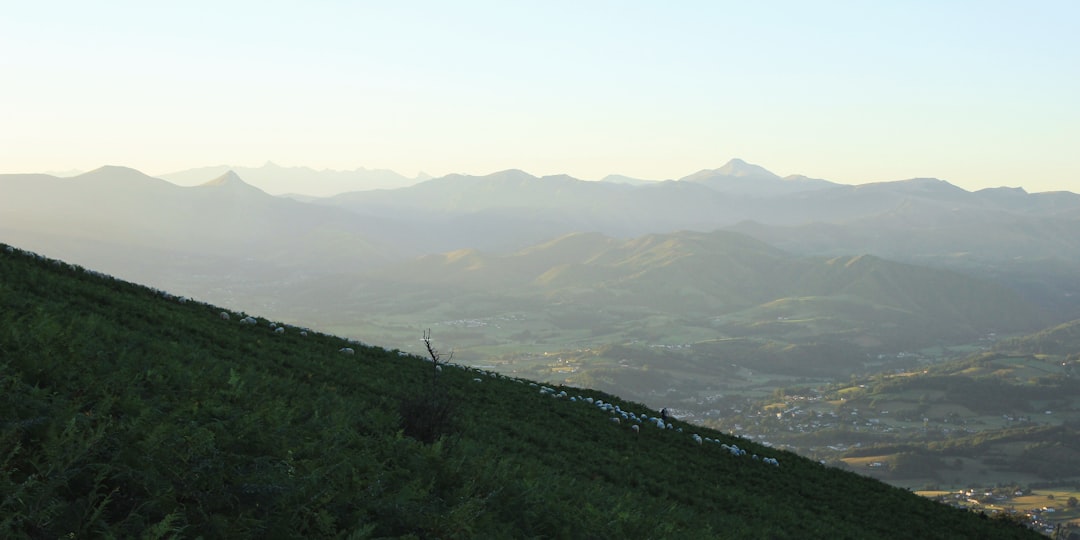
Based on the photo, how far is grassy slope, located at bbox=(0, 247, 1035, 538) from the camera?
37.3 feet

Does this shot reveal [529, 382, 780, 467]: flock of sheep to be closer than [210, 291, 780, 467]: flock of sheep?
No

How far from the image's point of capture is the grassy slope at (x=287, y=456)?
448 inches

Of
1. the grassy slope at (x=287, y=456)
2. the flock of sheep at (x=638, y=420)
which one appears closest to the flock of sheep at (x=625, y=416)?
the flock of sheep at (x=638, y=420)

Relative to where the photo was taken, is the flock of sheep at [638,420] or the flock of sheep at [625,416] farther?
the flock of sheep at [638,420]

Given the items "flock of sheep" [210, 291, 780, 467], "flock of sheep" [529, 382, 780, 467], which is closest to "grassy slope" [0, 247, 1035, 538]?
"flock of sheep" [210, 291, 780, 467]

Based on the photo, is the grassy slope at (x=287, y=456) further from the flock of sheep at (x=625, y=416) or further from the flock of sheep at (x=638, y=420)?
the flock of sheep at (x=638, y=420)

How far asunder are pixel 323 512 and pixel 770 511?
80.2 ft

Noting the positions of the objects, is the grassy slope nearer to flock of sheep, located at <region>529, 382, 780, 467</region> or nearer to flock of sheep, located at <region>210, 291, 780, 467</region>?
flock of sheep, located at <region>210, 291, 780, 467</region>

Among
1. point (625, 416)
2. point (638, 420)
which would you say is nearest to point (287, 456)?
point (625, 416)

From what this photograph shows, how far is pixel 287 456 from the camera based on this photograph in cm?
1493

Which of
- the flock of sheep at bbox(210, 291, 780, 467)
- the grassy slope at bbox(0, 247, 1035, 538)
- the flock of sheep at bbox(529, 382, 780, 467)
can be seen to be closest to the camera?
the grassy slope at bbox(0, 247, 1035, 538)

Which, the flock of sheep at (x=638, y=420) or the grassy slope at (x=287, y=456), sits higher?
the grassy slope at (x=287, y=456)

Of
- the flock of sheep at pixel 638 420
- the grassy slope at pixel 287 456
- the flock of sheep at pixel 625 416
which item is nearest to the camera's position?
the grassy slope at pixel 287 456

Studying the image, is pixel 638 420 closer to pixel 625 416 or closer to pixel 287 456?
pixel 625 416
